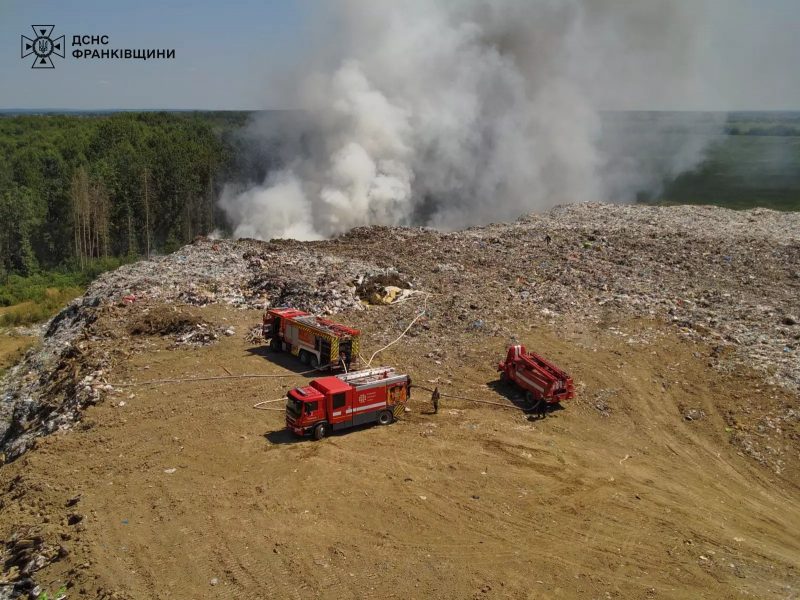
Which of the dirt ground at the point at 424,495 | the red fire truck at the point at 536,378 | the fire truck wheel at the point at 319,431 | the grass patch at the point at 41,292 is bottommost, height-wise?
the grass patch at the point at 41,292

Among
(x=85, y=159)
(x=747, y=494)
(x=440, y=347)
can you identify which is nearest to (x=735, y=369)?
(x=747, y=494)

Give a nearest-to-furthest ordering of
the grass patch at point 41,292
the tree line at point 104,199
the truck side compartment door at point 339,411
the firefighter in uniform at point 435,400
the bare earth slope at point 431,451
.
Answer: the bare earth slope at point 431,451 < the truck side compartment door at point 339,411 < the firefighter in uniform at point 435,400 < the grass patch at point 41,292 < the tree line at point 104,199

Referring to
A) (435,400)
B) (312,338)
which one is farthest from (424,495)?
(312,338)

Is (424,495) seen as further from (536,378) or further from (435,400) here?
(536,378)

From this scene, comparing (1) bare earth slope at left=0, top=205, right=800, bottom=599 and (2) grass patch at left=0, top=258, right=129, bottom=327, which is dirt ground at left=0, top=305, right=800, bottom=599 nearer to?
(1) bare earth slope at left=0, top=205, right=800, bottom=599

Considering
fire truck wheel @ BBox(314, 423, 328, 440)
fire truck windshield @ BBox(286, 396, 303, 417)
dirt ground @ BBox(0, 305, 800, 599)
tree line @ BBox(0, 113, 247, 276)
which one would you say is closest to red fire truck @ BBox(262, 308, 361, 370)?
dirt ground @ BBox(0, 305, 800, 599)

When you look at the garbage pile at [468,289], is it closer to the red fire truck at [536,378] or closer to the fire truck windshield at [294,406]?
the red fire truck at [536,378]

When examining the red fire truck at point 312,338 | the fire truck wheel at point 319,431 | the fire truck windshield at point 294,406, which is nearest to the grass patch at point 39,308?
the red fire truck at point 312,338
